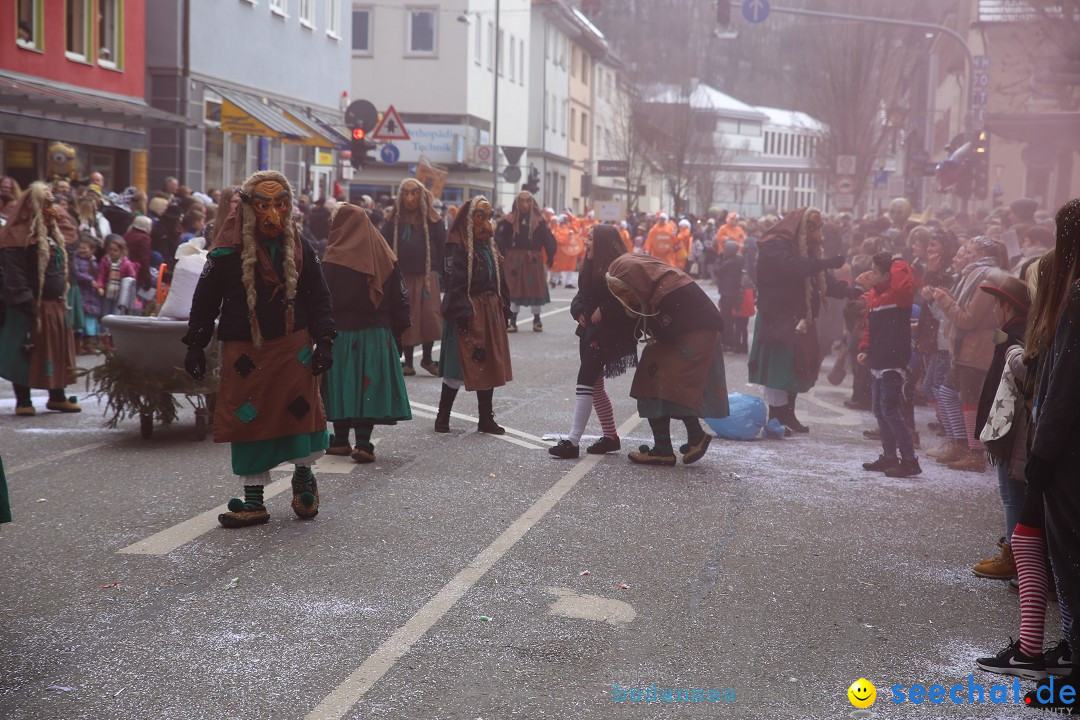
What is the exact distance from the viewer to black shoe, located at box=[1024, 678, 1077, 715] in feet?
15.8

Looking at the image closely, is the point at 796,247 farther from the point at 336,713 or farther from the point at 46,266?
the point at 336,713

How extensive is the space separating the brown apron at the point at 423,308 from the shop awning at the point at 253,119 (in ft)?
46.5

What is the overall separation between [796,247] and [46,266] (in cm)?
625

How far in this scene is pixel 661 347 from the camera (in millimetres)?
9414

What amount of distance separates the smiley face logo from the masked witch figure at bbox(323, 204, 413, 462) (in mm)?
4609

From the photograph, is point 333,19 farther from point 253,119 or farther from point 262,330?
point 262,330

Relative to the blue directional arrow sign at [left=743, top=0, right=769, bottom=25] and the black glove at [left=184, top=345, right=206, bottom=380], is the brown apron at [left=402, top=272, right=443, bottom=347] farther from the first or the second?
the blue directional arrow sign at [left=743, top=0, right=769, bottom=25]

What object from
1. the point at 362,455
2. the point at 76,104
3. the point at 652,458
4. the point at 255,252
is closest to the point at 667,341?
the point at 652,458

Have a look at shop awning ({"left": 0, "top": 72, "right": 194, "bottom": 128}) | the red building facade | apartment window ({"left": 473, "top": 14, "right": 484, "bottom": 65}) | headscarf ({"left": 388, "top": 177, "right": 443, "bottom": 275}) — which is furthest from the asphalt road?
apartment window ({"left": 473, "top": 14, "right": 484, "bottom": 65})

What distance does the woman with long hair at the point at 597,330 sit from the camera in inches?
375

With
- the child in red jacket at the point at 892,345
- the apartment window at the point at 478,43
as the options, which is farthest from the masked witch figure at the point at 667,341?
the apartment window at the point at 478,43

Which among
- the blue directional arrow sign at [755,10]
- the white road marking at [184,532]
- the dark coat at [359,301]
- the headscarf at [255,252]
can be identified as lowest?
the white road marking at [184,532]

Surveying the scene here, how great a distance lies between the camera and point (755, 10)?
2359cm

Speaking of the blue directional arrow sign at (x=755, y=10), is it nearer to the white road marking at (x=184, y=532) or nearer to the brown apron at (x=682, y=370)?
the brown apron at (x=682, y=370)
